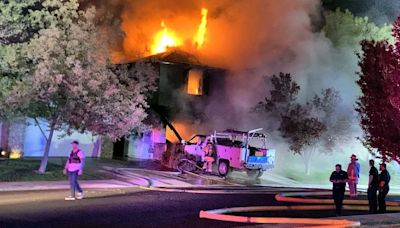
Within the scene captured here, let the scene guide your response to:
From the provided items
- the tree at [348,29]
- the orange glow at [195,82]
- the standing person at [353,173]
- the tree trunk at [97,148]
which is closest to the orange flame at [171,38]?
the orange glow at [195,82]

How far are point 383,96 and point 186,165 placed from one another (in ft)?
29.1

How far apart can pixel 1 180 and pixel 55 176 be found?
1899mm

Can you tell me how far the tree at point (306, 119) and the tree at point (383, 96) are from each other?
8.78 metres

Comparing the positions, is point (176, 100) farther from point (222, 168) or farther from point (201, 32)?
point (201, 32)

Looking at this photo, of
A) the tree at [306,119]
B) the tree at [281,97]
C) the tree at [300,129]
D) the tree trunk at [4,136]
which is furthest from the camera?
the tree at [281,97]

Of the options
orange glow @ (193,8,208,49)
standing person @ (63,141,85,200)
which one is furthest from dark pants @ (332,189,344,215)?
orange glow @ (193,8,208,49)

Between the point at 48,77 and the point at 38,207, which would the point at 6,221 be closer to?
the point at 38,207

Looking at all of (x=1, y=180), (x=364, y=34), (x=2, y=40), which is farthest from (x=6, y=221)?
(x=364, y=34)

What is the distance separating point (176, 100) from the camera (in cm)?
3066

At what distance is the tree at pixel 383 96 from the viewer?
15219mm

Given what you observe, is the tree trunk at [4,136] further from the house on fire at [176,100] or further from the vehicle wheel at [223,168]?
the vehicle wheel at [223,168]

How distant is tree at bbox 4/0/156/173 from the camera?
53.7 feet

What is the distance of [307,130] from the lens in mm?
26422

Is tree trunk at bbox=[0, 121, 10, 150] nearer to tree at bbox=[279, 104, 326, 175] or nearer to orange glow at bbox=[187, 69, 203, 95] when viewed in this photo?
orange glow at bbox=[187, 69, 203, 95]
